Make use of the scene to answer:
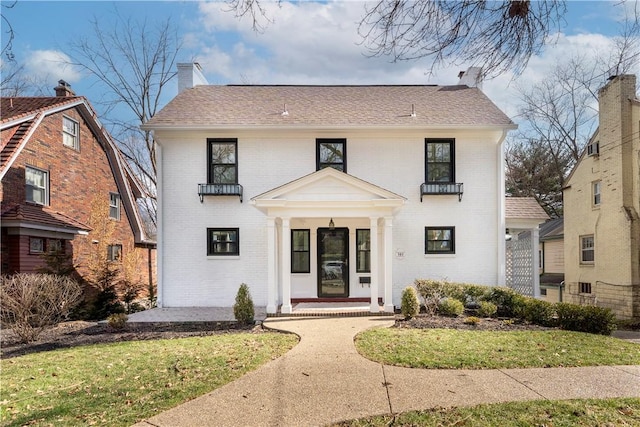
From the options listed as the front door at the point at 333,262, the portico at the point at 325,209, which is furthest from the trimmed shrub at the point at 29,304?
the front door at the point at 333,262

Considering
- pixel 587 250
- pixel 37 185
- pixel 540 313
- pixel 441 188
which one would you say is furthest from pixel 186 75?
pixel 587 250

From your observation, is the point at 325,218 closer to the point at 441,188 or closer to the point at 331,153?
the point at 331,153

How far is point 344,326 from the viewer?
8773 mm

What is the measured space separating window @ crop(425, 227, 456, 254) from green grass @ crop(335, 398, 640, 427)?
8.16m

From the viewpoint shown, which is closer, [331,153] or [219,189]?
[219,189]

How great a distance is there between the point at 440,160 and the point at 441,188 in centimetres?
103

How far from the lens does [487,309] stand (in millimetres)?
10328

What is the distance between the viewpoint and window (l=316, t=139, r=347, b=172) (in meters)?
12.7

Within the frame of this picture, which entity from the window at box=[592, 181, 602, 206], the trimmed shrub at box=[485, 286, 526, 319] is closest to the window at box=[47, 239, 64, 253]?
the trimmed shrub at box=[485, 286, 526, 319]

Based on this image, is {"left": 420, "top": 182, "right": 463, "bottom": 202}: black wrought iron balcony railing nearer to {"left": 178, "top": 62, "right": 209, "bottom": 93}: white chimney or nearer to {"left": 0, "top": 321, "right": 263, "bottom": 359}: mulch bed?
{"left": 0, "top": 321, "right": 263, "bottom": 359}: mulch bed

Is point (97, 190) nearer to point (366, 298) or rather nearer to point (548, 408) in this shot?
point (366, 298)

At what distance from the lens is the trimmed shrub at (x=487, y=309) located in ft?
33.9

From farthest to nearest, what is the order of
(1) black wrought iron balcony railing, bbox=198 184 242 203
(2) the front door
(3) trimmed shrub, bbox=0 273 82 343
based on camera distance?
(2) the front door < (1) black wrought iron balcony railing, bbox=198 184 242 203 < (3) trimmed shrub, bbox=0 273 82 343

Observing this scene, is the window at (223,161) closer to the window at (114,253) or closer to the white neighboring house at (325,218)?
the white neighboring house at (325,218)
